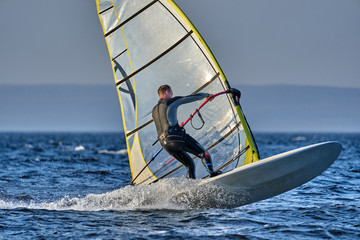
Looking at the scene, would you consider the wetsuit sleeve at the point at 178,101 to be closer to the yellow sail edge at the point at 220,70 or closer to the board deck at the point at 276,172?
the yellow sail edge at the point at 220,70

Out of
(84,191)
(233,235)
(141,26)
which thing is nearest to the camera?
(233,235)

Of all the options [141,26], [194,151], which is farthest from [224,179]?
[141,26]

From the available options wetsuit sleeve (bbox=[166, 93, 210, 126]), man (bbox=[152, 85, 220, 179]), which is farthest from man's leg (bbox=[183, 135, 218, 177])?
wetsuit sleeve (bbox=[166, 93, 210, 126])

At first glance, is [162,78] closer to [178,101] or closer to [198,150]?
[178,101]

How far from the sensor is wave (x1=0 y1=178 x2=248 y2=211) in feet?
24.7

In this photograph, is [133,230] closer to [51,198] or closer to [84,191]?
[51,198]

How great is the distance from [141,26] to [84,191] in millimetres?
3785

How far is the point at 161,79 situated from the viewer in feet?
29.5

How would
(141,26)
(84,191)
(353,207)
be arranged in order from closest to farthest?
(353,207) < (141,26) < (84,191)

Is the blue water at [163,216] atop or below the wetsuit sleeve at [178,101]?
below

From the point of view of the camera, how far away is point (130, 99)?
30.4 feet

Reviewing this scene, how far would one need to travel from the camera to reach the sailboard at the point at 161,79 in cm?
848

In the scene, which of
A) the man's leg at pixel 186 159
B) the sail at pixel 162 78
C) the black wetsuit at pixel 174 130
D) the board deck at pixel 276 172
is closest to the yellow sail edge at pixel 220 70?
the sail at pixel 162 78

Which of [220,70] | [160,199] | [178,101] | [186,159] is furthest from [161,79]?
[160,199]
